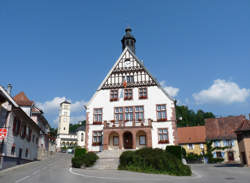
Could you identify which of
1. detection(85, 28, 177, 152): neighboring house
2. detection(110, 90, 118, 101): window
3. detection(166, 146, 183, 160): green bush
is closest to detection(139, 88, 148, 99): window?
detection(85, 28, 177, 152): neighboring house

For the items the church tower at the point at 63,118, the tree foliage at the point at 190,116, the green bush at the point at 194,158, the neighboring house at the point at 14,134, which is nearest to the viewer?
the neighboring house at the point at 14,134

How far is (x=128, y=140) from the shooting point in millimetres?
33219

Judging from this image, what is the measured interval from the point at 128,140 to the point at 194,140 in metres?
23.9

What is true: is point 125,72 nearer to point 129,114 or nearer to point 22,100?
point 129,114

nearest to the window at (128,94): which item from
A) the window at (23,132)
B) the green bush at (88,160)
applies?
the green bush at (88,160)

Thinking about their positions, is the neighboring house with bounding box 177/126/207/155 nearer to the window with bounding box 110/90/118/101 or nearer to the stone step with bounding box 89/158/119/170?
the window with bounding box 110/90/118/101

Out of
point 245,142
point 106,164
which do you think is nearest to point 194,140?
point 245,142

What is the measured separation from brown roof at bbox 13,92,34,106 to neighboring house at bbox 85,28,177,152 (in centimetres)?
1098

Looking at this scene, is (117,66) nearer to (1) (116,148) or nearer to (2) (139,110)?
(2) (139,110)

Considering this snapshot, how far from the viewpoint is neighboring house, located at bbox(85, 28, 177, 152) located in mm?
31953

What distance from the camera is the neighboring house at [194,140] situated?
163 feet

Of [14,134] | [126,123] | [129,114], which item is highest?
[129,114]

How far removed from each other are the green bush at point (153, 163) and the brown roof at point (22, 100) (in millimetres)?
22719

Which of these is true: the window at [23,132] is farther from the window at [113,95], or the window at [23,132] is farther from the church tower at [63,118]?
the church tower at [63,118]
